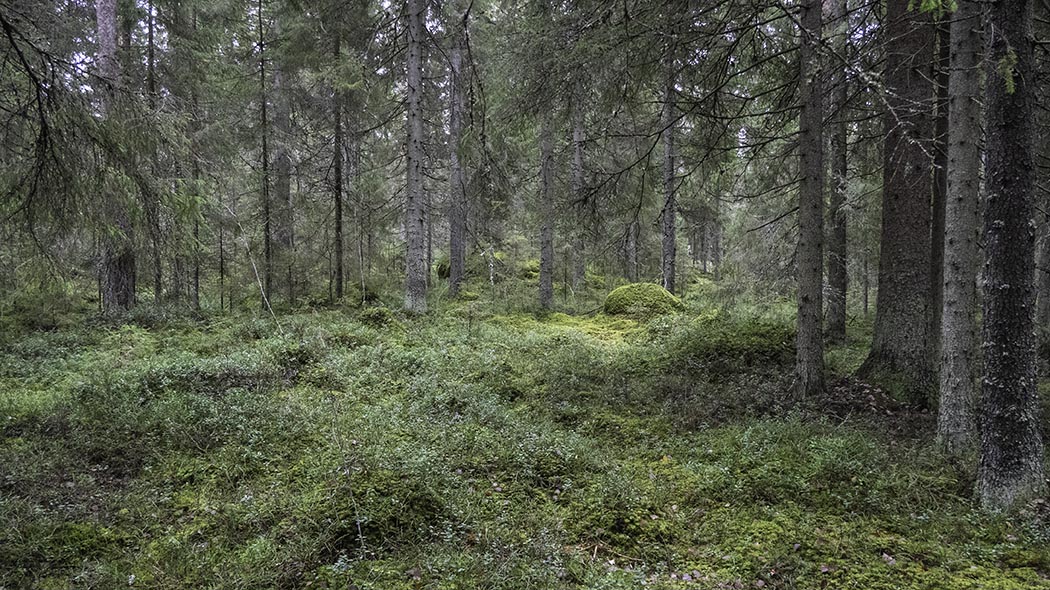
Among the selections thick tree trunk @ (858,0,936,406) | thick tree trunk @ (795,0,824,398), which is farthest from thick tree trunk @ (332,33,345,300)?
thick tree trunk @ (858,0,936,406)

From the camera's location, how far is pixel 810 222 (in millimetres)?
6445

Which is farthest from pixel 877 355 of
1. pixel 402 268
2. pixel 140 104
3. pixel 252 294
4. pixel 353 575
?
pixel 402 268

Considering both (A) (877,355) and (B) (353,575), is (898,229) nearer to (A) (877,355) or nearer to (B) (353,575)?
(A) (877,355)

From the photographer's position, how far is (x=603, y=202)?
8.95 meters

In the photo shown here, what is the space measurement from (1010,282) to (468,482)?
4632 mm

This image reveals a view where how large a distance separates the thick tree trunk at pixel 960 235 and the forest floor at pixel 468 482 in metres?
0.51

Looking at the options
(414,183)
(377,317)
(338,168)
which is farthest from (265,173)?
(377,317)

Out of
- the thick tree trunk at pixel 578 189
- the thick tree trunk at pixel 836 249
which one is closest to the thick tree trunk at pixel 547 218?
the thick tree trunk at pixel 578 189

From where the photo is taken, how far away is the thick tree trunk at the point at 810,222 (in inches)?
245

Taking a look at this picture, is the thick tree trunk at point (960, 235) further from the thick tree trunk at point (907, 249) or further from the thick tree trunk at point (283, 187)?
the thick tree trunk at point (283, 187)

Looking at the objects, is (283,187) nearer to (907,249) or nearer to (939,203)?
(907,249)

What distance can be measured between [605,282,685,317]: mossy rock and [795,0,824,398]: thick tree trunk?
657 cm

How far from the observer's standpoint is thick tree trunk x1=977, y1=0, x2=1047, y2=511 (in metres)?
3.84

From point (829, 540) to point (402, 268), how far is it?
70.9 feet
